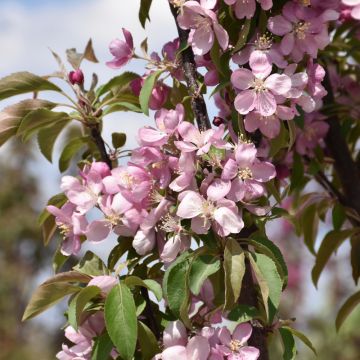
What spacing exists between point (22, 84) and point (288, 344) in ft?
2.14

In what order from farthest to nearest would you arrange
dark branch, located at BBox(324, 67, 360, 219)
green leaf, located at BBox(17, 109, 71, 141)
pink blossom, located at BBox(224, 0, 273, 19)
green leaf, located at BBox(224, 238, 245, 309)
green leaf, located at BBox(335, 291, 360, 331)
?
1. dark branch, located at BBox(324, 67, 360, 219)
2. green leaf, located at BBox(335, 291, 360, 331)
3. green leaf, located at BBox(17, 109, 71, 141)
4. pink blossom, located at BBox(224, 0, 273, 19)
5. green leaf, located at BBox(224, 238, 245, 309)

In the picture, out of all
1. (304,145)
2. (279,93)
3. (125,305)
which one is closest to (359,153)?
(304,145)

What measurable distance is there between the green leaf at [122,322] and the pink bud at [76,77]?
44 centimetres

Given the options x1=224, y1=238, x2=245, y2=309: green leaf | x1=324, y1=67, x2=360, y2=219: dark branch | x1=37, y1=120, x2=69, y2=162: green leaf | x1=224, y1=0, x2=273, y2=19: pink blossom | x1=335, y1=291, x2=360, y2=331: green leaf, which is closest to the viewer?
x1=224, y1=238, x2=245, y2=309: green leaf

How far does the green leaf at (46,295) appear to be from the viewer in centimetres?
122

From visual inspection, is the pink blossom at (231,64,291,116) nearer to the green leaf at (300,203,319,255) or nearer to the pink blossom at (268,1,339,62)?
the pink blossom at (268,1,339,62)

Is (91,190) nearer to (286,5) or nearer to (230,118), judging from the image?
(230,118)

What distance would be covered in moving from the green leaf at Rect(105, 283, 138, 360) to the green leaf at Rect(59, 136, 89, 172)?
42 centimetres

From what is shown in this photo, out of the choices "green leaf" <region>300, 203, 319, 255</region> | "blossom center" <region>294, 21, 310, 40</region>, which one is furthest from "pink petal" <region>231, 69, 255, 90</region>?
"green leaf" <region>300, 203, 319, 255</region>

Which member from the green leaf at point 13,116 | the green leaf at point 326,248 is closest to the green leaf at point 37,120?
the green leaf at point 13,116

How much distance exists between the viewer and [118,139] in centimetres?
142

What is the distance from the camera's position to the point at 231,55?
124 cm

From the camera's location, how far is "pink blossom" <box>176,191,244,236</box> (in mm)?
1117

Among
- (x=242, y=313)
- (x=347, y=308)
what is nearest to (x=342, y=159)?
(x=347, y=308)
